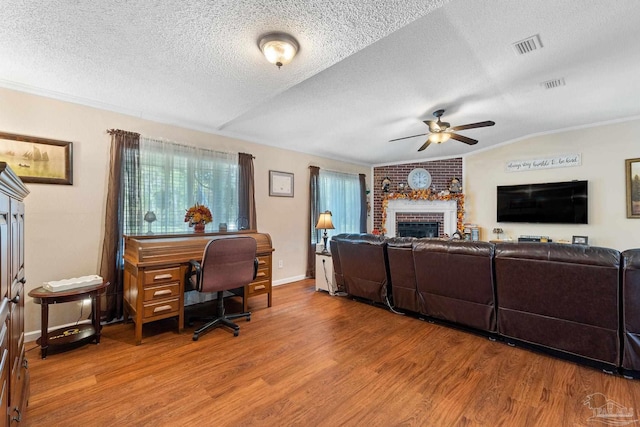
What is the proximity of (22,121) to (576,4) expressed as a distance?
473cm

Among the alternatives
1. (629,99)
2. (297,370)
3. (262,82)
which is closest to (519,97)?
(629,99)

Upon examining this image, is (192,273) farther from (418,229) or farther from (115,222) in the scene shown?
(418,229)

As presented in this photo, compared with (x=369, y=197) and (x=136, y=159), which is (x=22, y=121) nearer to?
(x=136, y=159)

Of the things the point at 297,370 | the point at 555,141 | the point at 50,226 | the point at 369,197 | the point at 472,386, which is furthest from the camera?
the point at 369,197

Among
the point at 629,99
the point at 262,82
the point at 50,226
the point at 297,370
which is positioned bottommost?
the point at 297,370

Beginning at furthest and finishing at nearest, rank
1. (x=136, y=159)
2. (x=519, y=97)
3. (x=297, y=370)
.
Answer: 1. (x=519, y=97)
2. (x=136, y=159)
3. (x=297, y=370)

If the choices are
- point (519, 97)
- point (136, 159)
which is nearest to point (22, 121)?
point (136, 159)

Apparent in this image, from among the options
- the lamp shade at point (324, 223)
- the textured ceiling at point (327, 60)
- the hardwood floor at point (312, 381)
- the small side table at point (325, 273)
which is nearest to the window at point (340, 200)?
the lamp shade at point (324, 223)

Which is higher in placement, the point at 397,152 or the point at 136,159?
the point at 397,152

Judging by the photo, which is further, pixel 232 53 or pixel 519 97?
pixel 519 97

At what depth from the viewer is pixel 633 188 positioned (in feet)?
13.5

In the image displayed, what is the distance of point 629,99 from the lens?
355cm

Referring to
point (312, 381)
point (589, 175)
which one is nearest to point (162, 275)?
point (312, 381)

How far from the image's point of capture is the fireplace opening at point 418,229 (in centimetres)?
614
